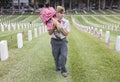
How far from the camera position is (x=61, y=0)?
95.8 m

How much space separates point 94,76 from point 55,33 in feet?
5.92

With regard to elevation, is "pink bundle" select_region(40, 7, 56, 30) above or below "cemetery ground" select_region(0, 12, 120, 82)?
above

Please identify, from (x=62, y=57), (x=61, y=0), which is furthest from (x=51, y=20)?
(x=61, y=0)

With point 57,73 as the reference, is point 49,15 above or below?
above

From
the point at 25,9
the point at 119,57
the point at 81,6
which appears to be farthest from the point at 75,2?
the point at 119,57

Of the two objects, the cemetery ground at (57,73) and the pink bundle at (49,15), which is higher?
the pink bundle at (49,15)

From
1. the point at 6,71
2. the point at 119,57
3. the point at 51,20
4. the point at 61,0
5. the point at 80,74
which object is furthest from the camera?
the point at 61,0

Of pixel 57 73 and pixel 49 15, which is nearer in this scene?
pixel 49 15

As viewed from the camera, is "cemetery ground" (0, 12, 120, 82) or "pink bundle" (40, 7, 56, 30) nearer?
"pink bundle" (40, 7, 56, 30)

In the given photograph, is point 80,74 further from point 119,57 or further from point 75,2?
point 75,2

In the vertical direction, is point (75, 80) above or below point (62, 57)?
below

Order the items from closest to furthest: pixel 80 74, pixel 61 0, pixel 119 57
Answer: pixel 80 74 → pixel 119 57 → pixel 61 0

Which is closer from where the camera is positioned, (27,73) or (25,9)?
(27,73)

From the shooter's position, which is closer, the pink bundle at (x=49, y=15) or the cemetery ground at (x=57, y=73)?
the pink bundle at (x=49, y=15)
